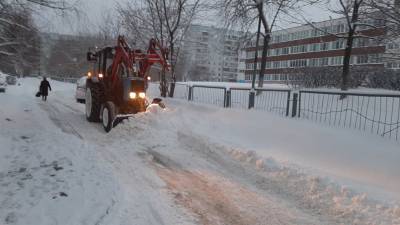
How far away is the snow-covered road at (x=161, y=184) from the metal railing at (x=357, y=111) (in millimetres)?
2220

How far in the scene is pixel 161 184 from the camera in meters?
6.85

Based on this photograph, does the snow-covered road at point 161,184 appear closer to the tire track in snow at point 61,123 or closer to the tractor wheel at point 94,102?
the tire track in snow at point 61,123

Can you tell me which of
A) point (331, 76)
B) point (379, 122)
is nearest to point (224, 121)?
point (379, 122)

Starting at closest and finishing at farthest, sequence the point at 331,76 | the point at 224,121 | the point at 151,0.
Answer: the point at 224,121
the point at 331,76
the point at 151,0

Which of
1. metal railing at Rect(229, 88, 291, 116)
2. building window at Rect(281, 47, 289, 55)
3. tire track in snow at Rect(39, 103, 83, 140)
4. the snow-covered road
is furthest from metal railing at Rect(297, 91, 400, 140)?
building window at Rect(281, 47, 289, 55)

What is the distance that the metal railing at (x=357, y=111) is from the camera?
10.3 metres

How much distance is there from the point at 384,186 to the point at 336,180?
0.93 meters

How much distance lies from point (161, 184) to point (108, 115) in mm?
5602

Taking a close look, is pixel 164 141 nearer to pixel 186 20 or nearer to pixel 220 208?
pixel 220 208

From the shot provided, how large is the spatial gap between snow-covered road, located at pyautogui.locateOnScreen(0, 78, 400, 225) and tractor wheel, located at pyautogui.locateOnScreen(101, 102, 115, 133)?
1.02 feet

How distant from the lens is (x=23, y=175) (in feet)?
23.3

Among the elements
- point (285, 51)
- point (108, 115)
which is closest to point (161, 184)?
point (108, 115)

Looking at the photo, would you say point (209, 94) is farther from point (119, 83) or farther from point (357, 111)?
point (357, 111)

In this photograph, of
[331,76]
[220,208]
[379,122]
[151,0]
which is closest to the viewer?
[220,208]
